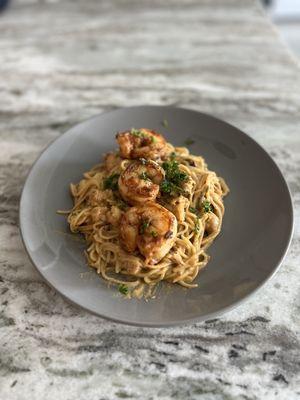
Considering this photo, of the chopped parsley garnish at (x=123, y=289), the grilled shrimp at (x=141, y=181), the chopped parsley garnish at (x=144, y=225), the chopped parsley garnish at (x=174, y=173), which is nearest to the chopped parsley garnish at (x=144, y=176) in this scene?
the grilled shrimp at (x=141, y=181)

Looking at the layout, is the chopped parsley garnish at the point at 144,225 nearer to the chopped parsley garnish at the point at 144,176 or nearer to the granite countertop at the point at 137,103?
the chopped parsley garnish at the point at 144,176

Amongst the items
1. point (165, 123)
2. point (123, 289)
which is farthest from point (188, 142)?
point (123, 289)

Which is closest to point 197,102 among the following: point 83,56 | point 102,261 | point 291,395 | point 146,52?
point 146,52

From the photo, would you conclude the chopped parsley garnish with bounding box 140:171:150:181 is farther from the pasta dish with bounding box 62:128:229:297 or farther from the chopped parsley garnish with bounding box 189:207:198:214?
the chopped parsley garnish with bounding box 189:207:198:214

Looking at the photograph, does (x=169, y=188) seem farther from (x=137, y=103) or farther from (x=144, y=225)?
(x=137, y=103)

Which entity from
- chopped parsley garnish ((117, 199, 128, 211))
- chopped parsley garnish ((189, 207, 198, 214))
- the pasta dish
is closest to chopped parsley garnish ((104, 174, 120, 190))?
the pasta dish

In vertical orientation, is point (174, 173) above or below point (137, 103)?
above

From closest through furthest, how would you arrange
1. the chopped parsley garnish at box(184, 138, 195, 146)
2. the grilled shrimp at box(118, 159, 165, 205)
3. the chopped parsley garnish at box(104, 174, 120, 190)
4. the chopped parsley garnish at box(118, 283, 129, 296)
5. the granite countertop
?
the granite countertop, the chopped parsley garnish at box(118, 283, 129, 296), the grilled shrimp at box(118, 159, 165, 205), the chopped parsley garnish at box(104, 174, 120, 190), the chopped parsley garnish at box(184, 138, 195, 146)

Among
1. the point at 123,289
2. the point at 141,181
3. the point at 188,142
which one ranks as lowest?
the point at 123,289
